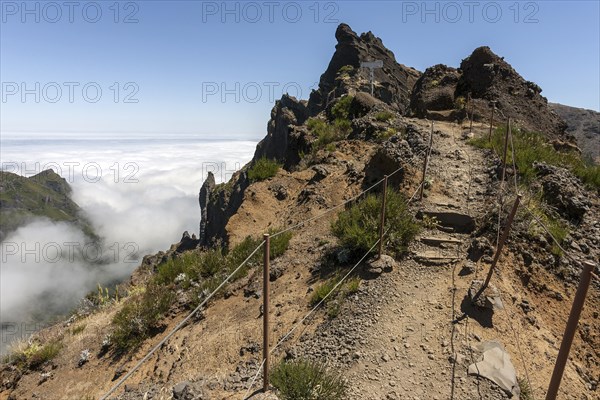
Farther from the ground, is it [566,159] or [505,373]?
[566,159]

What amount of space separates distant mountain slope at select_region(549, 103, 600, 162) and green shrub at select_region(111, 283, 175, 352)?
8912 cm

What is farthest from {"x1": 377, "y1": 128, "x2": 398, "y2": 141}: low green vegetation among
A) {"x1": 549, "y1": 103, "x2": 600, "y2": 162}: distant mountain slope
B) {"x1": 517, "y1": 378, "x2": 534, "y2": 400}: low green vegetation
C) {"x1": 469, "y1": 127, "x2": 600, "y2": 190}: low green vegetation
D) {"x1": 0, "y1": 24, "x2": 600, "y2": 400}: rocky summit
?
{"x1": 549, "y1": 103, "x2": 600, "y2": 162}: distant mountain slope

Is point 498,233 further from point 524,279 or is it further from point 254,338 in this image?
point 254,338

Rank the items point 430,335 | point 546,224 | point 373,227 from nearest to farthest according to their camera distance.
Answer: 1. point 430,335
2. point 373,227
3. point 546,224

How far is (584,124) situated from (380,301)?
Result: 105 m

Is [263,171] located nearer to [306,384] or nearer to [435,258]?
[435,258]

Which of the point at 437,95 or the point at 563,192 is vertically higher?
the point at 437,95

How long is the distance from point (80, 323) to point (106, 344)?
2964 millimetres

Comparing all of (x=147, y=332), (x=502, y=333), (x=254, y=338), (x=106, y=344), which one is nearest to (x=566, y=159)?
(x=502, y=333)

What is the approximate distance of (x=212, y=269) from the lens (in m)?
10.2

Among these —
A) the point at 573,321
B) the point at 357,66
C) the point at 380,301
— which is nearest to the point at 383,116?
the point at 380,301

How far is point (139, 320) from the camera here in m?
8.30

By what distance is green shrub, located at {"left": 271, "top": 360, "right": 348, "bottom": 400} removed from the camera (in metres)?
4.47

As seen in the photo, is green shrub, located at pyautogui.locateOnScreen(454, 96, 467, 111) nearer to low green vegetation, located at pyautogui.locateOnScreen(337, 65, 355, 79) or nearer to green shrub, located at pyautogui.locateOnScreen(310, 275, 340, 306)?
green shrub, located at pyautogui.locateOnScreen(310, 275, 340, 306)
